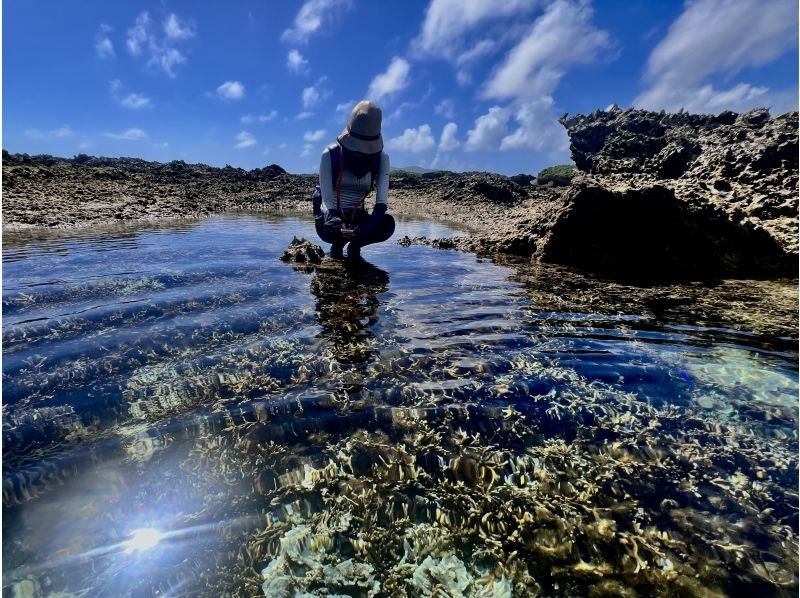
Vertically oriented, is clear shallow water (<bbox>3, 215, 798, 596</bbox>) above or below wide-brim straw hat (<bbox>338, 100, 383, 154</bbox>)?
below

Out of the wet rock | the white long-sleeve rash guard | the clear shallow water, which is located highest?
the white long-sleeve rash guard

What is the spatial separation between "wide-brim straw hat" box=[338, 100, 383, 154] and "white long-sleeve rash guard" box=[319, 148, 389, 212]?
1.71 ft

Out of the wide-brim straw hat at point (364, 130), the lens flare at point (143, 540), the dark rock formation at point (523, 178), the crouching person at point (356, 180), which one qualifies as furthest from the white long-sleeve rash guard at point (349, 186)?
the dark rock formation at point (523, 178)

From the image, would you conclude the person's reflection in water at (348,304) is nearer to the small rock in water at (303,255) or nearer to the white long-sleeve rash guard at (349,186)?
the small rock in water at (303,255)

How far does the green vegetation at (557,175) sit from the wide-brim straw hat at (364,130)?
37.6 metres

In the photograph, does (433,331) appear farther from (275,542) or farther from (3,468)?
(3,468)

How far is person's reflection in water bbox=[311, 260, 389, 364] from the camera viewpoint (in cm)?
458

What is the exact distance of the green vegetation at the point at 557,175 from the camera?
4344cm

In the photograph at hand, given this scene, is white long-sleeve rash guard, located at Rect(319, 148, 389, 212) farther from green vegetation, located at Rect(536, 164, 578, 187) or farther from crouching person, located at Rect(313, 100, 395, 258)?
green vegetation, located at Rect(536, 164, 578, 187)

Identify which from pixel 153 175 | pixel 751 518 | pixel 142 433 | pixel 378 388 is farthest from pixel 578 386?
pixel 153 175

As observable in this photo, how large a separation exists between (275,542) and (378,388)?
5.34 feet

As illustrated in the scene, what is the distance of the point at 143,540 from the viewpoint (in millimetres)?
2170

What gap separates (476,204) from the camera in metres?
30.2

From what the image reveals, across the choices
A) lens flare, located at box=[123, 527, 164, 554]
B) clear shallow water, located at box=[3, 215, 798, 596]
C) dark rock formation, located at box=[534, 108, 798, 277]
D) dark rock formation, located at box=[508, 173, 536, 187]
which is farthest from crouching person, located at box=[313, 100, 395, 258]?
dark rock formation, located at box=[508, 173, 536, 187]
